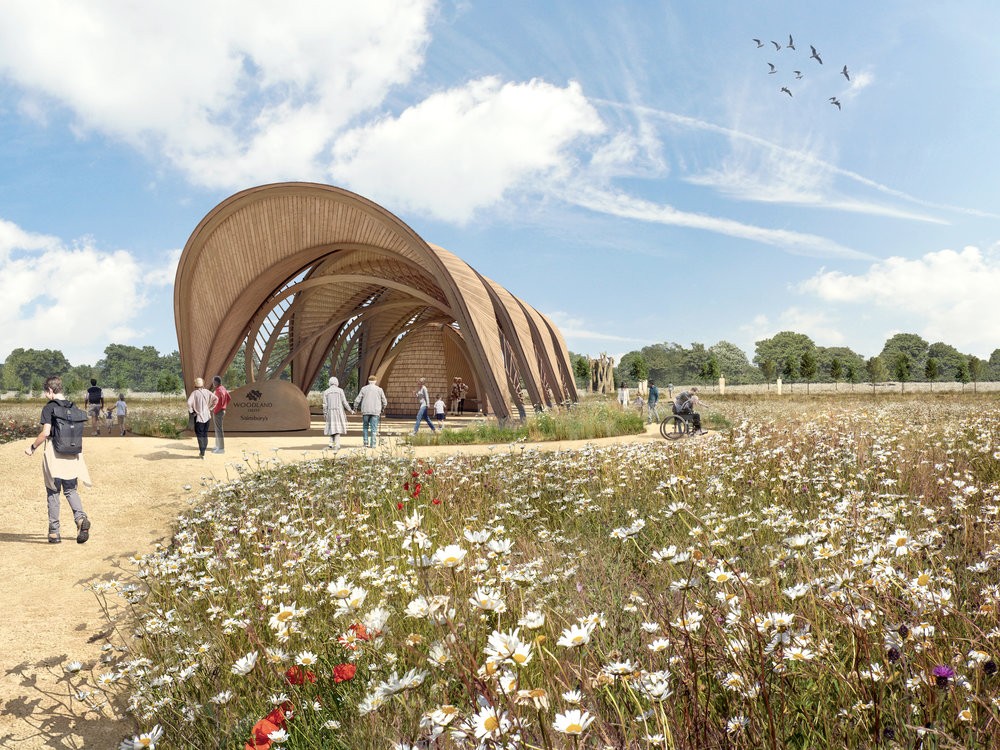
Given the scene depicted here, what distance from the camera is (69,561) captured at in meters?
8.00

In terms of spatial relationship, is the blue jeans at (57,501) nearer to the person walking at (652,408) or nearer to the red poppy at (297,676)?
the red poppy at (297,676)

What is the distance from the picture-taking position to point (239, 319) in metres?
24.6

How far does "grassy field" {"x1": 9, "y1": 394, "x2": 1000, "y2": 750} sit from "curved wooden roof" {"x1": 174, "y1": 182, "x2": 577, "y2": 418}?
1379 cm

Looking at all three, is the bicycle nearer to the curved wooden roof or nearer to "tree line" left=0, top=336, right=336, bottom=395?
the curved wooden roof

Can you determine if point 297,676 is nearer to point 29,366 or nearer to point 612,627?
point 612,627

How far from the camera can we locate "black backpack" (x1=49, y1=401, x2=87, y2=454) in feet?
28.3

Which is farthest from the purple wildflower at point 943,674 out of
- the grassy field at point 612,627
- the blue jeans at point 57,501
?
the blue jeans at point 57,501

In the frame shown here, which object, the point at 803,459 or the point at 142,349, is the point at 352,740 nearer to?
the point at 803,459

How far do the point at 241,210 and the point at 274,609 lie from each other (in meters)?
20.2

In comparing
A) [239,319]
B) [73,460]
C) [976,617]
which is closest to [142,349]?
[239,319]

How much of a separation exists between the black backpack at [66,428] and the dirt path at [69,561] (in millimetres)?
1299

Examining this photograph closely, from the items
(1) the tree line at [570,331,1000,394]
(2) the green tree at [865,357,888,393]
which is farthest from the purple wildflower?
(1) the tree line at [570,331,1000,394]

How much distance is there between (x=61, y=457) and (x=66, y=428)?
0.39 meters

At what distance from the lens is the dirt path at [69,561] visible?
423 cm
